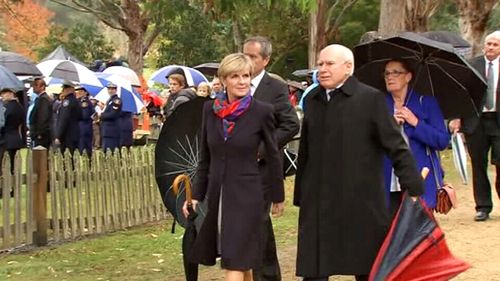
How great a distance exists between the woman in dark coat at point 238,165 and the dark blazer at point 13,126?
26.8ft

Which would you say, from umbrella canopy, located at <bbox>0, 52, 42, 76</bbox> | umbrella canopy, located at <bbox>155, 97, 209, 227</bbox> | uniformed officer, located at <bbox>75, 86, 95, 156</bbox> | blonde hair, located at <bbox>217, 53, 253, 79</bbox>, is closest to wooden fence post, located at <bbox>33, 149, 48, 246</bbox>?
umbrella canopy, located at <bbox>155, 97, 209, 227</bbox>

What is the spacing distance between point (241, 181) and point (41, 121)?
988cm

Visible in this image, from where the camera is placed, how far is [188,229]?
249 inches

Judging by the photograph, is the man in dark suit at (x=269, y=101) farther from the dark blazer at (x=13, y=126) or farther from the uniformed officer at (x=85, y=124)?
the uniformed officer at (x=85, y=124)

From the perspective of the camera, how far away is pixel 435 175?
6328 mm

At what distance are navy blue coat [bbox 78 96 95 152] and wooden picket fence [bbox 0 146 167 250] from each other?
14.4 feet

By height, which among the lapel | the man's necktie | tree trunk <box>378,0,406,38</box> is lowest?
the lapel

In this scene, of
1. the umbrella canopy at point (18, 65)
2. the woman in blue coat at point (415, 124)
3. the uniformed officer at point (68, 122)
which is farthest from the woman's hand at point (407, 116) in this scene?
the umbrella canopy at point (18, 65)

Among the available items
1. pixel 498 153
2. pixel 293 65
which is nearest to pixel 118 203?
pixel 498 153

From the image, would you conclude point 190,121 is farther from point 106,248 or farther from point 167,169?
point 106,248

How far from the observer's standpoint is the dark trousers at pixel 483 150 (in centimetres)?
1005

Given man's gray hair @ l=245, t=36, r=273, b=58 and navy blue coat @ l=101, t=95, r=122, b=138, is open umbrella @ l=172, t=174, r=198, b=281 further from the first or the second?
navy blue coat @ l=101, t=95, r=122, b=138

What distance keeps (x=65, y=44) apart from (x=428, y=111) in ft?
134

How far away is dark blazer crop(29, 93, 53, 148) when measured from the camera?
1490cm
